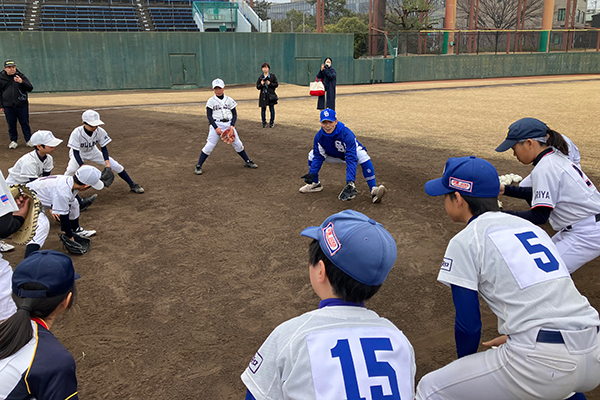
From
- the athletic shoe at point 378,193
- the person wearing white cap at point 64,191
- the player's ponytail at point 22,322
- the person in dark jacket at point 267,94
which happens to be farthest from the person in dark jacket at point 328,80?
the player's ponytail at point 22,322

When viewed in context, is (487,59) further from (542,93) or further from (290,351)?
(290,351)

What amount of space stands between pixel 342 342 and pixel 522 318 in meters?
1.19

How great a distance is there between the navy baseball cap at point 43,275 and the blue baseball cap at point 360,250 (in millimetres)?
1434

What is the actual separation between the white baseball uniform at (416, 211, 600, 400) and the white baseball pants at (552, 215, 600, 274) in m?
1.81

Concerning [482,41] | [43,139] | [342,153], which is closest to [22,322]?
[43,139]

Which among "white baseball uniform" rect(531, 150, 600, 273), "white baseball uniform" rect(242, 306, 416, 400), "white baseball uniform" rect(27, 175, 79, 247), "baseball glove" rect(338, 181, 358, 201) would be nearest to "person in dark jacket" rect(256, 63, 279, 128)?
"baseball glove" rect(338, 181, 358, 201)

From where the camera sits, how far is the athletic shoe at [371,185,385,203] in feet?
25.7

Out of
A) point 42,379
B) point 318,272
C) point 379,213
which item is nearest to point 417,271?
point 379,213

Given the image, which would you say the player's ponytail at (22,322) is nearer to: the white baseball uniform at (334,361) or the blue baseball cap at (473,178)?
the white baseball uniform at (334,361)

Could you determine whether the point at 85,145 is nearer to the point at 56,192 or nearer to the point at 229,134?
the point at 56,192

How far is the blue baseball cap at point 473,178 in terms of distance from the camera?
2.71 metres

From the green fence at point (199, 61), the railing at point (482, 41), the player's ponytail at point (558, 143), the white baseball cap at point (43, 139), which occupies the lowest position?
the white baseball cap at point (43, 139)

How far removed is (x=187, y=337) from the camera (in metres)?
4.38

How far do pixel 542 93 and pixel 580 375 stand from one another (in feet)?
82.3
